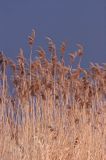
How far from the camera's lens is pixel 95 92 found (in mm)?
5406

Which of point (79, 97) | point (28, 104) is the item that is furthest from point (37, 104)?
point (79, 97)

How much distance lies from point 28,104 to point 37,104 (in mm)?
71

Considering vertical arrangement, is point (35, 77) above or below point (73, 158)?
above

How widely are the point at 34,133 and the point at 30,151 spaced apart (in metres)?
0.18

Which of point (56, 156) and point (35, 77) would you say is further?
point (35, 77)

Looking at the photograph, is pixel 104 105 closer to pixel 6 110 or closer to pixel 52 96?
pixel 52 96

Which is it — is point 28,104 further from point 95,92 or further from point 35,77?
point 95,92

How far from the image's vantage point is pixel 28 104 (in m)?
5.05

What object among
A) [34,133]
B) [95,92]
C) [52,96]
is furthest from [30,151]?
[95,92]

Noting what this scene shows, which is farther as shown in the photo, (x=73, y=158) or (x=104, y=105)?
(x=104, y=105)

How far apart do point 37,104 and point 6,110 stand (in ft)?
0.82

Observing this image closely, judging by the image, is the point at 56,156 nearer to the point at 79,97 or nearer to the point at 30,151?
the point at 30,151

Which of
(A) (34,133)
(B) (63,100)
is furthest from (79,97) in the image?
(A) (34,133)

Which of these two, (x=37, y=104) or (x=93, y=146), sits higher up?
(x=37, y=104)
